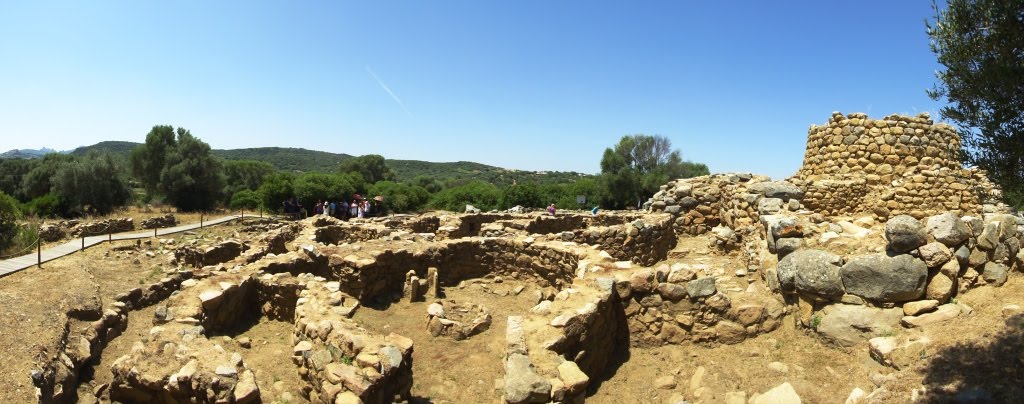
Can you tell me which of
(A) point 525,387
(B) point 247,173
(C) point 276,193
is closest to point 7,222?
(C) point 276,193

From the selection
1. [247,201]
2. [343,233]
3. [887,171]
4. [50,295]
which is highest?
[887,171]

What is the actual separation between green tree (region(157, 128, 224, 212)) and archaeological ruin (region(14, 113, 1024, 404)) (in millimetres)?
29070

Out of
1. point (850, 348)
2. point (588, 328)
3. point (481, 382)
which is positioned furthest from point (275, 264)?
point (850, 348)

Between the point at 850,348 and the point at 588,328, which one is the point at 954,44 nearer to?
the point at 850,348

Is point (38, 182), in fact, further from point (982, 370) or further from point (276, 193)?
point (982, 370)

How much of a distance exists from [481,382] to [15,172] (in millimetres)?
56116

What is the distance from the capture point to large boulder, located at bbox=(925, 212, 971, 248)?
21.0 ft

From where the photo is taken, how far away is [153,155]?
38.1 metres

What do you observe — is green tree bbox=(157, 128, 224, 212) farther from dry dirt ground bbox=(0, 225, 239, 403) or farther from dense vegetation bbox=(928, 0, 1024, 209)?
dense vegetation bbox=(928, 0, 1024, 209)

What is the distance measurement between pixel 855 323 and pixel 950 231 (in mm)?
1665

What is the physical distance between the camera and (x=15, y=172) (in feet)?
143

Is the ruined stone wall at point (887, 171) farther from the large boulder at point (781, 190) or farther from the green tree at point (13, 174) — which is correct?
the green tree at point (13, 174)

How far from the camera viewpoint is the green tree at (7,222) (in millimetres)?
15211

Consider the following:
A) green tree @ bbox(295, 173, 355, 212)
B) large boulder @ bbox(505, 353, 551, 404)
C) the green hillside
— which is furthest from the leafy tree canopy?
the green hillside
